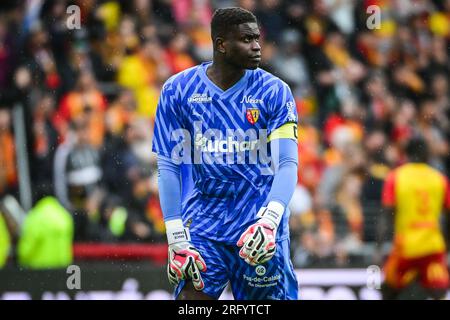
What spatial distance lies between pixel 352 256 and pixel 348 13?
4.33m

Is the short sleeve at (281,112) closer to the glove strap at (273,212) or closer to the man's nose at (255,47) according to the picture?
the man's nose at (255,47)

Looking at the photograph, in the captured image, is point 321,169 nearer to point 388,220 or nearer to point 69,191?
point 388,220

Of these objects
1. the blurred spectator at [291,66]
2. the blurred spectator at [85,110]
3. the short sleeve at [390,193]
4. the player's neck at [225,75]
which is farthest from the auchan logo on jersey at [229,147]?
the blurred spectator at [291,66]

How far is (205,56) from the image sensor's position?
590 inches

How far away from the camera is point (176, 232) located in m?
6.99

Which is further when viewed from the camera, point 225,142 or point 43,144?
point 43,144

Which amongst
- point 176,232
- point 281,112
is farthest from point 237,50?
point 176,232

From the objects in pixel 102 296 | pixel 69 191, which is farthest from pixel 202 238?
pixel 69 191

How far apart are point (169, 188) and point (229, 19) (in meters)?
1.12

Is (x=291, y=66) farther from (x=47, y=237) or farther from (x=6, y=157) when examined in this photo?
(x=47, y=237)

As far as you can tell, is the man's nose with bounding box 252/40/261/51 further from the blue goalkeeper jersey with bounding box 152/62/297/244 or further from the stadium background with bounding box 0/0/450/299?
the stadium background with bounding box 0/0/450/299

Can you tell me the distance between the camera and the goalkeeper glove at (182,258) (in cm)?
688

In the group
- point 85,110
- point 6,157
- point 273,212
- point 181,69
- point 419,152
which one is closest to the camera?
point 273,212

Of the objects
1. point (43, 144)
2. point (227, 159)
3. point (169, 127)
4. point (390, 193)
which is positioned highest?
point (169, 127)
